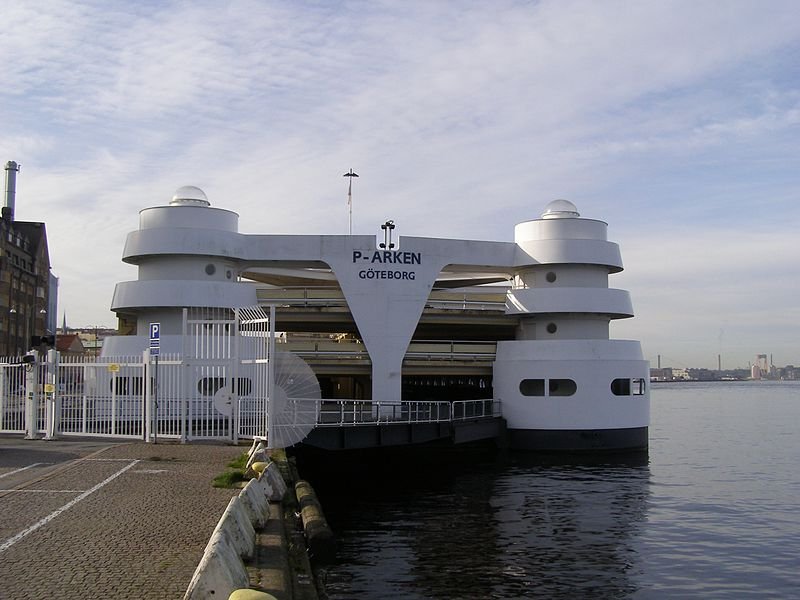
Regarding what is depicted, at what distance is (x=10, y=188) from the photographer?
3455 inches

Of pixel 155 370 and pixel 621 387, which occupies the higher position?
pixel 155 370

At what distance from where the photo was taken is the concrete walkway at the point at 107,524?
8.28m

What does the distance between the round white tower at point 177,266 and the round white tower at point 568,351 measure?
1186 cm

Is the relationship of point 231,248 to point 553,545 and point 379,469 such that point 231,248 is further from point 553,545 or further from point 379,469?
point 553,545

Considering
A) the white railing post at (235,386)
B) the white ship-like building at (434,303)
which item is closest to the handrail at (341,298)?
Answer: the white ship-like building at (434,303)

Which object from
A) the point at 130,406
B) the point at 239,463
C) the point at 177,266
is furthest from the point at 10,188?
the point at 239,463

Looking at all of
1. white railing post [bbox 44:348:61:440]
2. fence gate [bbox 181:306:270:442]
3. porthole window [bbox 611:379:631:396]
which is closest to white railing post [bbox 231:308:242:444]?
fence gate [bbox 181:306:270:442]

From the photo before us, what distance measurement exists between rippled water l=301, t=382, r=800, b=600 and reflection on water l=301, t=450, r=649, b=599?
4 cm

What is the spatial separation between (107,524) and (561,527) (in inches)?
487

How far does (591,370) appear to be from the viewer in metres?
34.2

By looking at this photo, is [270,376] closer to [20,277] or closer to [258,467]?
[258,467]

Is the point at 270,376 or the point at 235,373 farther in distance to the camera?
the point at 235,373

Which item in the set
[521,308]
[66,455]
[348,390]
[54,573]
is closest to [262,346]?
[66,455]

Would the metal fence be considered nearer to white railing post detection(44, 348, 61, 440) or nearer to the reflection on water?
white railing post detection(44, 348, 61, 440)
